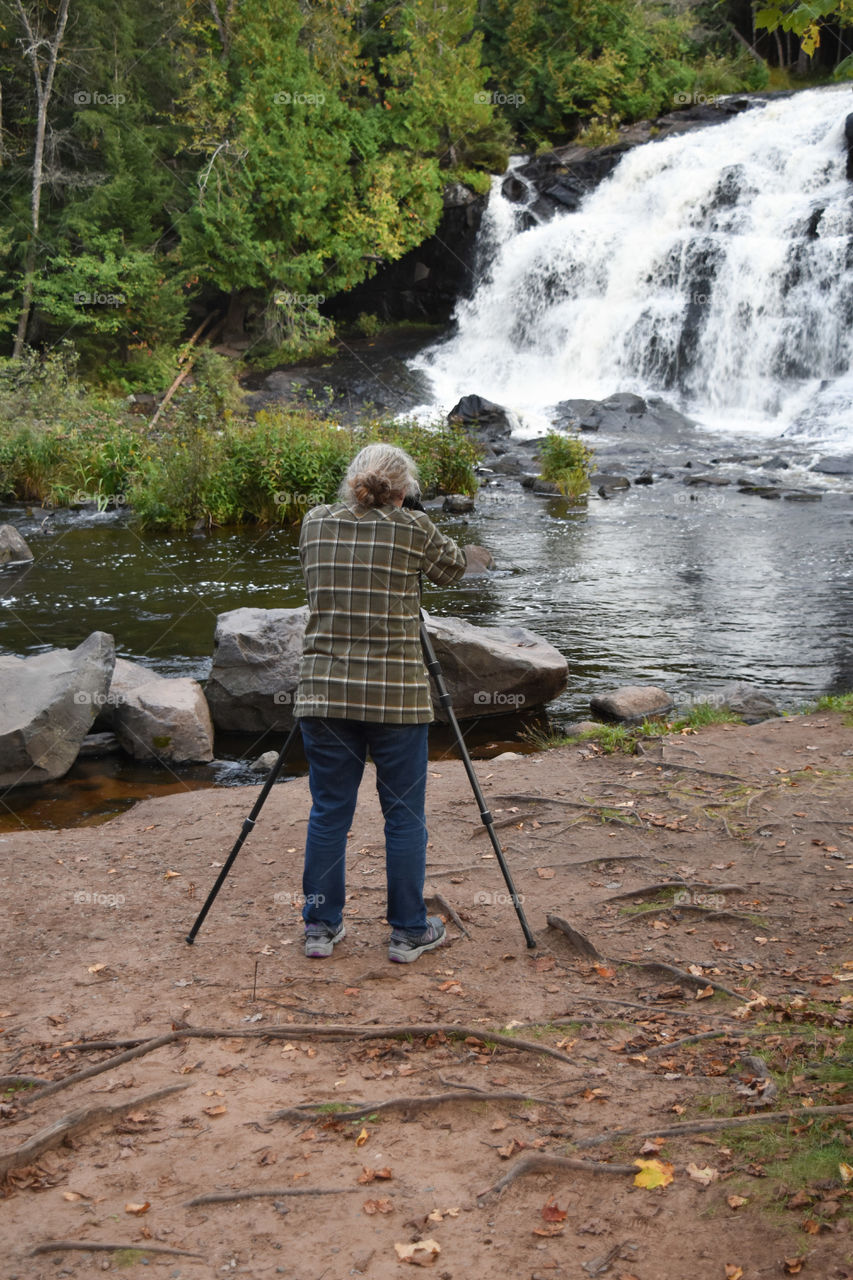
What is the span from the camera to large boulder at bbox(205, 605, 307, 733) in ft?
29.4

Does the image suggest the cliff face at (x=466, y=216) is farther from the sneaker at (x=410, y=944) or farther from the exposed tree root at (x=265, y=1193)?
the exposed tree root at (x=265, y=1193)

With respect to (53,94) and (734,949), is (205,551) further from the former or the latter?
(53,94)

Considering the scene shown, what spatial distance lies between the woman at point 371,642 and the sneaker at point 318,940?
1.62ft

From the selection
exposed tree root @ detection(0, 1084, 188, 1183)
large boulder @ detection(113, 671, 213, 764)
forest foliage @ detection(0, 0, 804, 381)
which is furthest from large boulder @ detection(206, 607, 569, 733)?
forest foliage @ detection(0, 0, 804, 381)

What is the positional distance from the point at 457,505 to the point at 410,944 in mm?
12744

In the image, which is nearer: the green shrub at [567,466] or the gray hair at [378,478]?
the gray hair at [378,478]

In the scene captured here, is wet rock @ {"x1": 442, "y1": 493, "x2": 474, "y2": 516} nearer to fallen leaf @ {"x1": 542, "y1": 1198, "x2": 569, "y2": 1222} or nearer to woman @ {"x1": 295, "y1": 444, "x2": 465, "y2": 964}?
woman @ {"x1": 295, "y1": 444, "x2": 465, "y2": 964}

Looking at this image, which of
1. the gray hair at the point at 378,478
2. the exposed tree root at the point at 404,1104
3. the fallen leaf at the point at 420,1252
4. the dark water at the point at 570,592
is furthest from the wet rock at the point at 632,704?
the fallen leaf at the point at 420,1252

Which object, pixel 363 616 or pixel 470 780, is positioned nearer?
pixel 363 616

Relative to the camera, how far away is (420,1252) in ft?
9.27

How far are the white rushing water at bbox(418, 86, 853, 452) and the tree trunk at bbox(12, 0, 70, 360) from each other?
34.2 feet

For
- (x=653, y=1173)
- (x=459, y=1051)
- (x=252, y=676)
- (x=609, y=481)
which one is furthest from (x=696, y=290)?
(x=653, y=1173)

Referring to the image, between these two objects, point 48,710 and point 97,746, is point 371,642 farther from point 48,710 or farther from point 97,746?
point 97,746

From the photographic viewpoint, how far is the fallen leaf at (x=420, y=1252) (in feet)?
9.18
